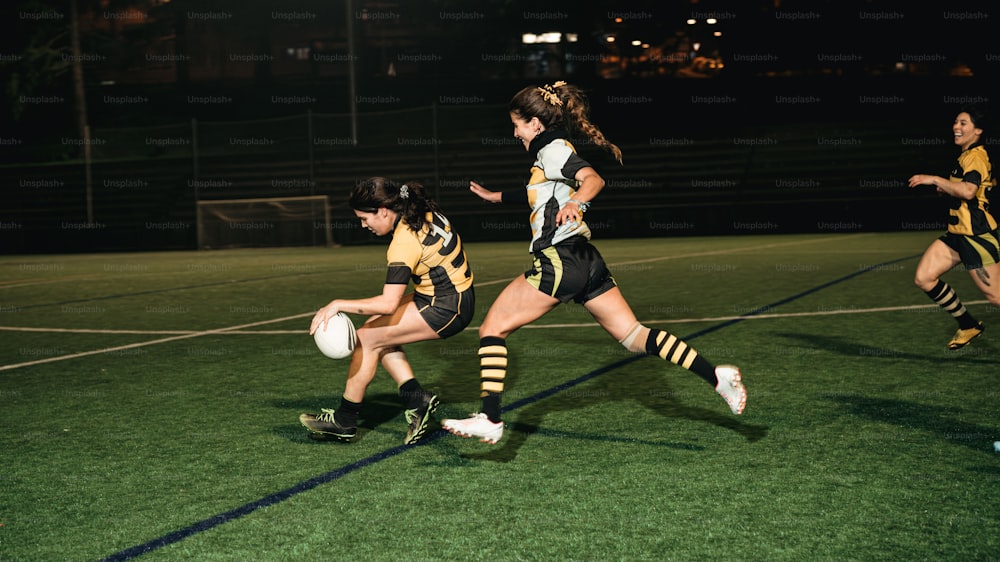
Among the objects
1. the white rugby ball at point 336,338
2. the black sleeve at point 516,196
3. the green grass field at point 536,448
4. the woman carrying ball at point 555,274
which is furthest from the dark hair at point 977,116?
the white rugby ball at point 336,338

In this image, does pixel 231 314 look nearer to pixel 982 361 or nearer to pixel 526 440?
pixel 526 440

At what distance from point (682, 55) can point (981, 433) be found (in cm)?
3201

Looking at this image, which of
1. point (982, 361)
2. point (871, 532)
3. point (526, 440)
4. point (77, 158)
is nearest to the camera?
point (871, 532)

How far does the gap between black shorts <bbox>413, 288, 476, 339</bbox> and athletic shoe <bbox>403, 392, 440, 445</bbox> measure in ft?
1.14

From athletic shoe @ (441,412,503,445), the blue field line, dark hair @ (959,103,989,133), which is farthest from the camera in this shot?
dark hair @ (959,103,989,133)

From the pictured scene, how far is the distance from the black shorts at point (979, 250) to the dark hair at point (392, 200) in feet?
14.6

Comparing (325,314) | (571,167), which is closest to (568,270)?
(571,167)

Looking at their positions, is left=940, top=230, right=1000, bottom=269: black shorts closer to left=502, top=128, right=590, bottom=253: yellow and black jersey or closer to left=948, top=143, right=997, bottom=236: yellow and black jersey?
left=948, top=143, right=997, bottom=236: yellow and black jersey

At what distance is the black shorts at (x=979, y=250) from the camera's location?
7.44m

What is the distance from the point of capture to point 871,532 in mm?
3777

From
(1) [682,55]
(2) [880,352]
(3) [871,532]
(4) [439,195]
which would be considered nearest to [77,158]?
(4) [439,195]

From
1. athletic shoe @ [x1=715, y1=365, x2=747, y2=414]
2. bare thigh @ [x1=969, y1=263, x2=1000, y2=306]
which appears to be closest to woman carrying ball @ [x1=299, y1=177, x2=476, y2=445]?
athletic shoe @ [x1=715, y1=365, x2=747, y2=414]

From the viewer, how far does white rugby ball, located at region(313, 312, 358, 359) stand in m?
5.17

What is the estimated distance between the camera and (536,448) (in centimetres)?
520
